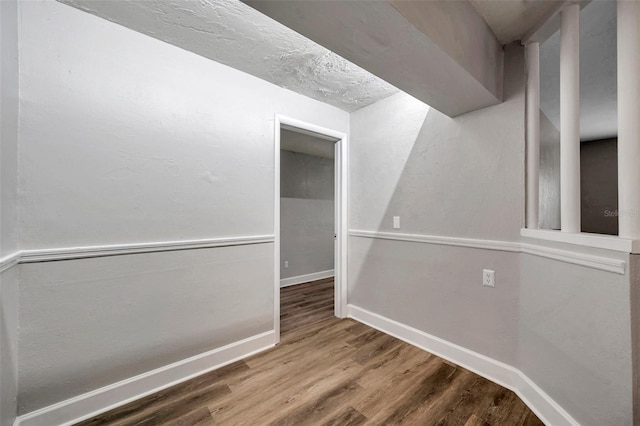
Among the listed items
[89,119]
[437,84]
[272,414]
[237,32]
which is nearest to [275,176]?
[237,32]

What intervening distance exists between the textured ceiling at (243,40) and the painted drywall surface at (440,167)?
0.46 m

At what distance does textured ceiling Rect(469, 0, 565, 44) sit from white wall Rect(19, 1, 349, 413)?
5.41 ft

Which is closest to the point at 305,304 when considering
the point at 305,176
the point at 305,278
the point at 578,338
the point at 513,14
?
the point at 305,278

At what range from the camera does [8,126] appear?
1.13 meters

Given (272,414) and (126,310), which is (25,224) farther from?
(272,414)

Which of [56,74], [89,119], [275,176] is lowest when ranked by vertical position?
[275,176]

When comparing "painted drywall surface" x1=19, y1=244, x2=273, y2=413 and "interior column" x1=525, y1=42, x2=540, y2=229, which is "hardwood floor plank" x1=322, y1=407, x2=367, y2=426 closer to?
"painted drywall surface" x1=19, y1=244, x2=273, y2=413

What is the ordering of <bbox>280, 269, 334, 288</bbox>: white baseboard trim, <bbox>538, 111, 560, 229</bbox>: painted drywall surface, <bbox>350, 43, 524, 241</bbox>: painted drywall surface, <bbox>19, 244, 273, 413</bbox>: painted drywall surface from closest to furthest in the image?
1. <bbox>19, 244, 273, 413</bbox>: painted drywall surface
2. <bbox>350, 43, 524, 241</bbox>: painted drywall surface
3. <bbox>538, 111, 560, 229</bbox>: painted drywall surface
4. <bbox>280, 269, 334, 288</bbox>: white baseboard trim

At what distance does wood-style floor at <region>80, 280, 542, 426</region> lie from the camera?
137 centimetres

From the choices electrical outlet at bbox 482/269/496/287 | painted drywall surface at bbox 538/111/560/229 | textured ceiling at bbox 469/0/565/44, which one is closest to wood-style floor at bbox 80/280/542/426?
A: electrical outlet at bbox 482/269/496/287

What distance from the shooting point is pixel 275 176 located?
218 cm

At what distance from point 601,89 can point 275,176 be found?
3176 millimetres

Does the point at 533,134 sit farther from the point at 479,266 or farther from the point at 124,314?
the point at 124,314

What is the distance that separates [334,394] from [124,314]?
1446 mm
